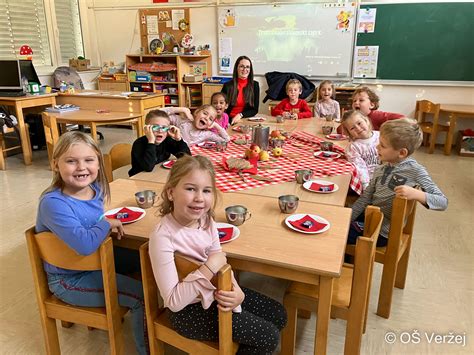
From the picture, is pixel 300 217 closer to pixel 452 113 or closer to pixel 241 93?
pixel 241 93

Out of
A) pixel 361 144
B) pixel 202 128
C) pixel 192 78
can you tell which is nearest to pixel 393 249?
pixel 361 144

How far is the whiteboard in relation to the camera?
5445 millimetres

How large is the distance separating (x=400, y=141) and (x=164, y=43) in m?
5.21

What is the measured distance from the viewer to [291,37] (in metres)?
5.70

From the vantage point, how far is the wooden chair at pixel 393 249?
1713mm

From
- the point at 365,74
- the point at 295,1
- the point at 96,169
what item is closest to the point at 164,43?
the point at 295,1

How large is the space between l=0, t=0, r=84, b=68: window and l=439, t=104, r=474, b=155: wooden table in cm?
567

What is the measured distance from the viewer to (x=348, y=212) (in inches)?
63.2

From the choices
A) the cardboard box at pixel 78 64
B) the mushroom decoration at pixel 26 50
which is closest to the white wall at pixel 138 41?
the cardboard box at pixel 78 64

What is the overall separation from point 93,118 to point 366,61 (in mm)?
3679

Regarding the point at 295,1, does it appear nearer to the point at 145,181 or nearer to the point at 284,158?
the point at 284,158

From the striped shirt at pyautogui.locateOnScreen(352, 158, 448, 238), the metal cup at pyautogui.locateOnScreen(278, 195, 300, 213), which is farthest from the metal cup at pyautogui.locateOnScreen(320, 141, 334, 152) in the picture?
the metal cup at pyautogui.locateOnScreen(278, 195, 300, 213)

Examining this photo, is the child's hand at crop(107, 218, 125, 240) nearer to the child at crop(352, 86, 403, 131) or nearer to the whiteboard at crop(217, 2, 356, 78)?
the child at crop(352, 86, 403, 131)

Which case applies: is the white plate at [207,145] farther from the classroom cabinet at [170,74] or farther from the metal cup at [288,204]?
the classroom cabinet at [170,74]
